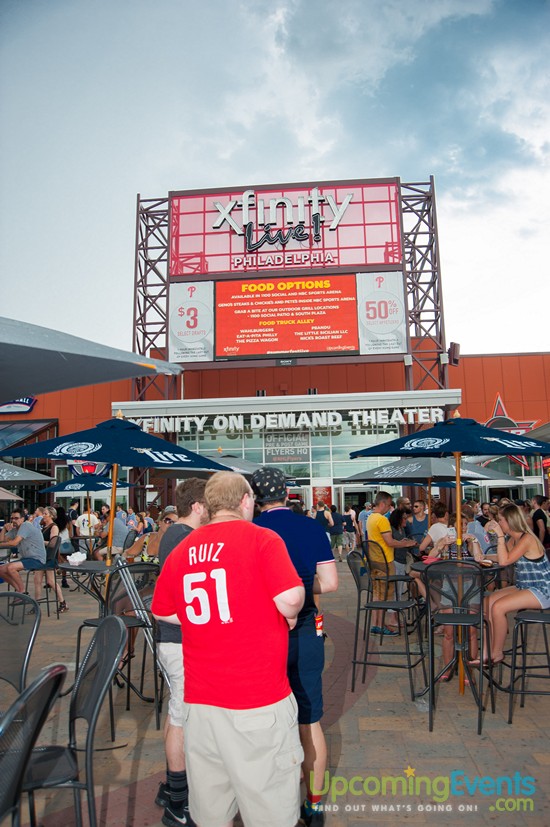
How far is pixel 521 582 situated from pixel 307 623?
300 centimetres

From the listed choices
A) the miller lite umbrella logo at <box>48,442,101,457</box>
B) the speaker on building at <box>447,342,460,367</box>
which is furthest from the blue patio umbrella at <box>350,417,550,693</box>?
the speaker on building at <box>447,342,460,367</box>

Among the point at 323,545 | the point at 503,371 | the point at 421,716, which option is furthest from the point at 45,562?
the point at 503,371

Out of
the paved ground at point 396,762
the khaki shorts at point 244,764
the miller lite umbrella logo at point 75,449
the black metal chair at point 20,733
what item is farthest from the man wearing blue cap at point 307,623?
the miller lite umbrella logo at point 75,449

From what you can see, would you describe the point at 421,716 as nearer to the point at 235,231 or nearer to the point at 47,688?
the point at 47,688

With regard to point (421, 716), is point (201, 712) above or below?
above

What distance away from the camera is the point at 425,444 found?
18.2 feet

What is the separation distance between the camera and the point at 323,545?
307cm

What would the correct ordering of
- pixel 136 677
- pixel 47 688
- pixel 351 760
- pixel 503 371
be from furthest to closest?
pixel 503 371 → pixel 136 677 → pixel 351 760 → pixel 47 688

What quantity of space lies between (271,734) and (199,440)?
21651 mm

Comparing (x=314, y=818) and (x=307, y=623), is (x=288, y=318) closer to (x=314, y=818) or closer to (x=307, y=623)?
(x=307, y=623)

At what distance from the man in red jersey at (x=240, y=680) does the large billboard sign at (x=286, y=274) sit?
20330mm

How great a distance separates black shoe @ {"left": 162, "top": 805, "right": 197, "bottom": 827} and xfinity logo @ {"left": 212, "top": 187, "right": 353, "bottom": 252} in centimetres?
2270

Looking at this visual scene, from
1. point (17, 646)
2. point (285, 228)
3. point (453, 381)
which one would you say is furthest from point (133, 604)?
point (453, 381)

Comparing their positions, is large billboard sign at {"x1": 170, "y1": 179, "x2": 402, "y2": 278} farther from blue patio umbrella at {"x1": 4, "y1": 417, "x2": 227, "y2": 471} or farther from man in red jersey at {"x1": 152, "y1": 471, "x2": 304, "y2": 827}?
man in red jersey at {"x1": 152, "y1": 471, "x2": 304, "y2": 827}
